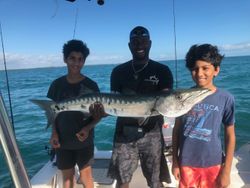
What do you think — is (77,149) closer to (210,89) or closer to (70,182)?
(70,182)

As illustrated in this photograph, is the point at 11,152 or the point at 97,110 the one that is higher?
the point at 11,152

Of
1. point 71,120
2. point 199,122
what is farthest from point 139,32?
point 71,120

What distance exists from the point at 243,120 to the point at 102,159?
312 inches

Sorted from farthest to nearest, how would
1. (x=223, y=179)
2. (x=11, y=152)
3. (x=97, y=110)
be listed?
(x=97, y=110)
(x=223, y=179)
(x=11, y=152)

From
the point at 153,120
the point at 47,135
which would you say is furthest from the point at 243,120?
the point at 153,120

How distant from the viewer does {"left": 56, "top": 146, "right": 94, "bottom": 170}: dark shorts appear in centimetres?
362

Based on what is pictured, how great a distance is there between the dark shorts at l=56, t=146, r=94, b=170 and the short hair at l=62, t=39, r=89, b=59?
116 cm

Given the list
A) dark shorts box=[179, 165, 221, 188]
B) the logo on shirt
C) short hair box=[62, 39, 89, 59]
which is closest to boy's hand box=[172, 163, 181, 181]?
dark shorts box=[179, 165, 221, 188]

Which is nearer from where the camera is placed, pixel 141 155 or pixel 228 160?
pixel 228 160

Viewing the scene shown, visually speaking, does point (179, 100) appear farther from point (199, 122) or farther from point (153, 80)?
point (153, 80)

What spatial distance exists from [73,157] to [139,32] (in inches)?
67.8

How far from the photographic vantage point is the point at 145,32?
10.6 feet

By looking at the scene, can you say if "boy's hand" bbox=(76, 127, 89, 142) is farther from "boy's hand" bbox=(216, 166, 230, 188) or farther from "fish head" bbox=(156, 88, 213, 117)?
"boy's hand" bbox=(216, 166, 230, 188)

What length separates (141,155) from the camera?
10.9 ft
